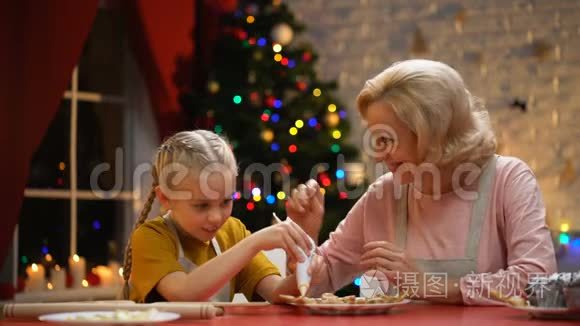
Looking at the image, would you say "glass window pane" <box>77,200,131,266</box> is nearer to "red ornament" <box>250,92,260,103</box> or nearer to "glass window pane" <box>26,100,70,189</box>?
"glass window pane" <box>26,100,70,189</box>

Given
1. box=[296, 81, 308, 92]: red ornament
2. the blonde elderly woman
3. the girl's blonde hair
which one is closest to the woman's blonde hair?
the blonde elderly woman

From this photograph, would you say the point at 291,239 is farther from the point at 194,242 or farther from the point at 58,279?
the point at 58,279

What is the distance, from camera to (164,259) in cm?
199

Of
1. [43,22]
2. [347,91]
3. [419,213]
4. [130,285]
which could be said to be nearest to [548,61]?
[347,91]

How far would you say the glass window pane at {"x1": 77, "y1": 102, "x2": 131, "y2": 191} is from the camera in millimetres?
4591

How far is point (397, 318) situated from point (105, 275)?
3.26 m

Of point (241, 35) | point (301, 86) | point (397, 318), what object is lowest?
point (397, 318)

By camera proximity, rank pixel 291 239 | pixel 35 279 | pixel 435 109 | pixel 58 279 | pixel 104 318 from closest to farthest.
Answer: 1. pixel 104 318
2. pixel 291 239
3. pixel 435 109
4. pixel 35 279
5. pixel 58 279

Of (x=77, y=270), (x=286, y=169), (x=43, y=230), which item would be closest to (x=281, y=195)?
(x=286, y=169)

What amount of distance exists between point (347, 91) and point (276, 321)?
13.6ft

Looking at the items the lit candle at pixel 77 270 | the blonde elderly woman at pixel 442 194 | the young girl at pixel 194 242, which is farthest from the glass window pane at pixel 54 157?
the blonde elderly woman at pixel 442 194

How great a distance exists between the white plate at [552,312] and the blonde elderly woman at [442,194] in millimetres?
347

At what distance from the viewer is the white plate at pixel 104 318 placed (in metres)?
1.29

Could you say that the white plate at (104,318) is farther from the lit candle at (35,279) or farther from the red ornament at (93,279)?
the red ornament at (93,279)
